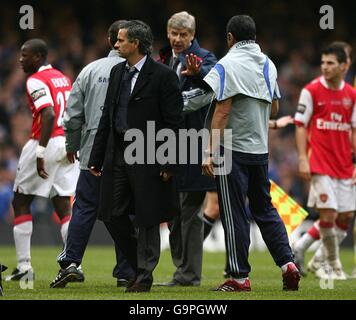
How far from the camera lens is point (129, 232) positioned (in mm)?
9008

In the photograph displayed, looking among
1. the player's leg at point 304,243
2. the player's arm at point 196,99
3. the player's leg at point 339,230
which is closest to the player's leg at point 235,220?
the player's arm at point 196,99

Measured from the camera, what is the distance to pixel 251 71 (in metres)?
8.90

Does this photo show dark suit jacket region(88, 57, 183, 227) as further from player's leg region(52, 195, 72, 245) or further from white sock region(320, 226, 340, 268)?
white sock region(320, 226, 340, 268)

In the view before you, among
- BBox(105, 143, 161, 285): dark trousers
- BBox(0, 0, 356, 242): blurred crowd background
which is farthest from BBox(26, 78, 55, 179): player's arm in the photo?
BBox(0, 0, 356, 242): blurred crowd background

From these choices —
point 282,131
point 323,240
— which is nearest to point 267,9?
point 282,131

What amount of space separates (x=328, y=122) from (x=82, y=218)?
3259 mm

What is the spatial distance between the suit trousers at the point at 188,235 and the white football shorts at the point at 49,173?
1476mm

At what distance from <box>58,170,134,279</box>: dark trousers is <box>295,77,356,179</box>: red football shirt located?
2.75 metres

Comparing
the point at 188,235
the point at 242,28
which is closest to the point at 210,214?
the point at 188,235

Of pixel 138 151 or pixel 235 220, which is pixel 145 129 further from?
pixel 235 220

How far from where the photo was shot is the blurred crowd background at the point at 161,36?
21.0m

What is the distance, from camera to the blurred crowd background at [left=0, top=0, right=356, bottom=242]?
21.0m

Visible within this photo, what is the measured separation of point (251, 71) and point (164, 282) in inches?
103
